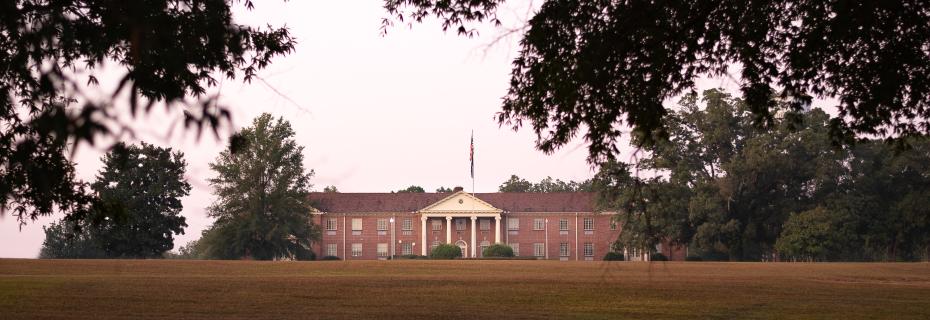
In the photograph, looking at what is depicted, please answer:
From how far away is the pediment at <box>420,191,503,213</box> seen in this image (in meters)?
98.1

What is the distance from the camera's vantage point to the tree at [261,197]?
75312 millimetres

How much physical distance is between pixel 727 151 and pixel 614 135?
60.3 meters

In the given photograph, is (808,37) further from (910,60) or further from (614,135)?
(614,135)

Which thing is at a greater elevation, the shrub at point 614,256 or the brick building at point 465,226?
the brick building at point 465,226

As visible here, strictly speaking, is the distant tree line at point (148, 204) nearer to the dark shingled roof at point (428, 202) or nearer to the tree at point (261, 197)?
the tree at point (261, 197)

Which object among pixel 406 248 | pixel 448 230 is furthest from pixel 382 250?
pixel 448 230

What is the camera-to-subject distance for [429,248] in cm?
9912

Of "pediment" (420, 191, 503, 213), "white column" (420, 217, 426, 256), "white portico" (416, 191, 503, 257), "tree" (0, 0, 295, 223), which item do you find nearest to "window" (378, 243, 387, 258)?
"white column" (420, 217, 426, 256)

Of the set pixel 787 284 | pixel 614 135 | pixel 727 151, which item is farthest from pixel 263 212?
pixel 614 135

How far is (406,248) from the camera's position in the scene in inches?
3939

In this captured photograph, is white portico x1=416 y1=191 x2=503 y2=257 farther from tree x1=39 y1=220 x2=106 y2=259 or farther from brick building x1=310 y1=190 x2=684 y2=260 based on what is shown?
tree x1=39 y1=220 x2=106 y2=259

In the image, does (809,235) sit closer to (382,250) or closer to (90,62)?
(382,250)

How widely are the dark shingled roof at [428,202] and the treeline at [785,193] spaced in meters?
24.9

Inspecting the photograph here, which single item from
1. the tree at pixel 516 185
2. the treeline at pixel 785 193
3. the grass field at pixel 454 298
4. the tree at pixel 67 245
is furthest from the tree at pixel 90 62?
the tree at pixel 516 185
